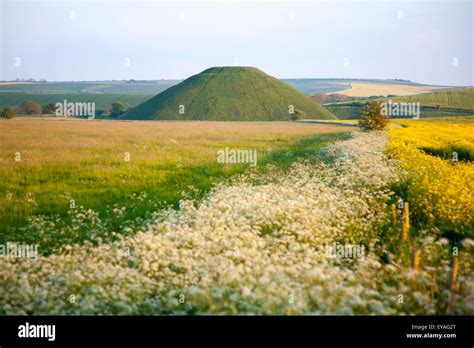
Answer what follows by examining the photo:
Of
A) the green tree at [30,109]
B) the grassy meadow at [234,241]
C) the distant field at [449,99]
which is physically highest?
the distant field at [449,99]

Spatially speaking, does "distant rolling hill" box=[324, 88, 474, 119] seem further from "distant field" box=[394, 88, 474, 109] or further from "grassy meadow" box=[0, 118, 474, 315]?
"grassy meadow" box=[0, 118, 474, 315]

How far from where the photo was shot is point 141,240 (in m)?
7.32

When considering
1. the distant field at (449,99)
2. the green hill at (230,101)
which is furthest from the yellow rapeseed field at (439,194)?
the distant field at (449,99)

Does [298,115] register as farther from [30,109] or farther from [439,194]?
[439,194]

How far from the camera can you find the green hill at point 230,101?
118 metres

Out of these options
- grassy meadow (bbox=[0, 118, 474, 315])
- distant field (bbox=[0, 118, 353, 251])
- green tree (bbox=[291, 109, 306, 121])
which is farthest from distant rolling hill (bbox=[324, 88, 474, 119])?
grassy meadow (bbox=[0, 118, 474, 315])

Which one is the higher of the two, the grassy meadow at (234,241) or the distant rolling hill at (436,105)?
the distant rolling hill at (436,105)

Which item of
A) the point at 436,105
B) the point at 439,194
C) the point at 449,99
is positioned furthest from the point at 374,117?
the point at 449,99

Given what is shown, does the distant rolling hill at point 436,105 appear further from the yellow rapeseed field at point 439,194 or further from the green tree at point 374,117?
the yellow rapeseed field at point 439,194

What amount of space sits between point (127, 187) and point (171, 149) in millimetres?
11565

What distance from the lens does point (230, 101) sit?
125812 mm

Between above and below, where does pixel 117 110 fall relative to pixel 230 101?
below

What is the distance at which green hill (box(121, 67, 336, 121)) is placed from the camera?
118438mm
